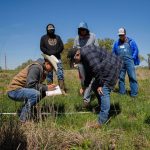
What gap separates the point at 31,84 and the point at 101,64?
1.36 meters

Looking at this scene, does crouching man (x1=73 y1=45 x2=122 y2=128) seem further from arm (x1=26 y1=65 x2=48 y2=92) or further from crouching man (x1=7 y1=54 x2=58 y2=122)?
arm (x1=26 y1=65 x2=48 y2=92)

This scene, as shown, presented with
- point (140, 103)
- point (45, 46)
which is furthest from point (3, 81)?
point (140, 103)

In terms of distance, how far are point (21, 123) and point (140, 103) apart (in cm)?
384

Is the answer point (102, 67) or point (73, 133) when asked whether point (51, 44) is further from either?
point (73, 133)

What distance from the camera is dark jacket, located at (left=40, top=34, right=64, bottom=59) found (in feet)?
36.9

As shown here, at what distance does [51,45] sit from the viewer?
37.0 ft

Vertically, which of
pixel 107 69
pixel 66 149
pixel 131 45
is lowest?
pixel 66 149

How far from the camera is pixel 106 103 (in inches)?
292

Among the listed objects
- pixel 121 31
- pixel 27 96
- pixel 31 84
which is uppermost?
pixel 121 31

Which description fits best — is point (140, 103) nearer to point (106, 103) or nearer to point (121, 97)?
point (121, 97)

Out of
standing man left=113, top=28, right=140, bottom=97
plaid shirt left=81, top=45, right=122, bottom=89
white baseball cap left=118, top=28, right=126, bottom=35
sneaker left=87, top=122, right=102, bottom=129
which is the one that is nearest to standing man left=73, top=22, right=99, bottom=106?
white baseball cap left=118, top=28, right=126, bottom=35

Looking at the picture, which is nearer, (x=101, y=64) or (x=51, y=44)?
(x=101, y=64)

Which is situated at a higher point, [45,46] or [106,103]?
[45,46]

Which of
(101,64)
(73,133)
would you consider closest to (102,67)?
(101,64)
